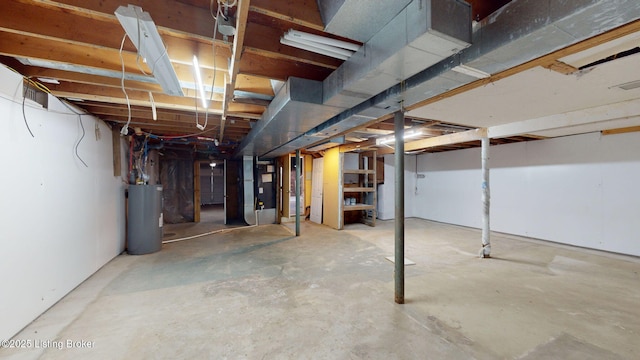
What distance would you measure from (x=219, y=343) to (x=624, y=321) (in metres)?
3.32

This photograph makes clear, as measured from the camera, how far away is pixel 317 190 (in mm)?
6746

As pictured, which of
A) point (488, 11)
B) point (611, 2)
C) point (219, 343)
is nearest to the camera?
point (611, 2)

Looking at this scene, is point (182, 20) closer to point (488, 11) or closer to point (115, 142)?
point (488, 11)

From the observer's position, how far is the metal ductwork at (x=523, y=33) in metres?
0.98

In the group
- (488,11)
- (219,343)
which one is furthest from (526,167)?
(219,343)

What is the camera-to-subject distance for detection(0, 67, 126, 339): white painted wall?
70.2 inches

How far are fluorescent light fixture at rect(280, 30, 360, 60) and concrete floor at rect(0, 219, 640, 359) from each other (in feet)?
6.87

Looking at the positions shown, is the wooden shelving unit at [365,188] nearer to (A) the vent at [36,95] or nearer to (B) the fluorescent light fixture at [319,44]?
(B) the fluorescent light fixture at [319,44]

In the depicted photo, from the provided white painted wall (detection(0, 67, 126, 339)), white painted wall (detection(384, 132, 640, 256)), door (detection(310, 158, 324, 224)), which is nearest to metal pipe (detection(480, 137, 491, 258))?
white painted wall (detection(384, 132, 640, 256))

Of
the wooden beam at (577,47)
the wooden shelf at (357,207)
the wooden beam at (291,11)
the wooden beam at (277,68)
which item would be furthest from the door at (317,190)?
the wooden beam at (291,11)

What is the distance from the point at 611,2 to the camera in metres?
0.93

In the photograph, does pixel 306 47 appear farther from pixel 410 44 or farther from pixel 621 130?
pixel 621 130

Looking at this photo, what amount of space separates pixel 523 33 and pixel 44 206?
3.78 m

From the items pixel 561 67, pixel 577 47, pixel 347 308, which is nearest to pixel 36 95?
pixel 347 308
